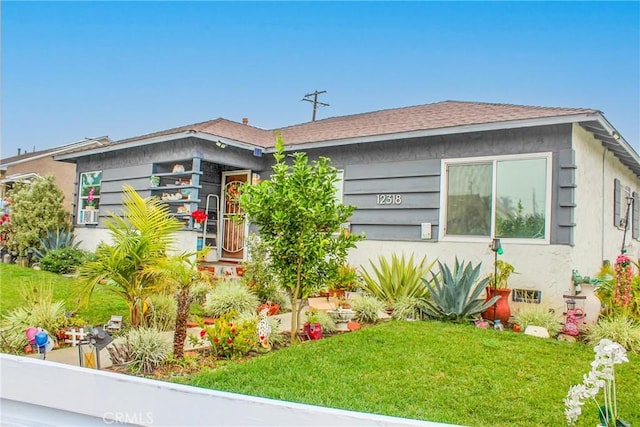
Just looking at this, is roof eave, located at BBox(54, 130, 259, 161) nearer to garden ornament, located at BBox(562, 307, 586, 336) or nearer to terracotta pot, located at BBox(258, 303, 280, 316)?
terracotta pot, located at BBox(258, 303, 280, 316)

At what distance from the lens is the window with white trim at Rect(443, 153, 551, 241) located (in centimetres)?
743

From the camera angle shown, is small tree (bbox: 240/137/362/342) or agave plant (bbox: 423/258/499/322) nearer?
small tree (bbox: 240/137/362/342)

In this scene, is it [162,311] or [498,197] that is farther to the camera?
[498,197]

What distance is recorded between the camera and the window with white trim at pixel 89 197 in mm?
12883

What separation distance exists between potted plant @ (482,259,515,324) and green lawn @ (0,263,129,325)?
5155 millimetres

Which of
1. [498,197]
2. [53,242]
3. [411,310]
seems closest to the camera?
[411,310]

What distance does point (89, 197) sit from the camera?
13.0 meters

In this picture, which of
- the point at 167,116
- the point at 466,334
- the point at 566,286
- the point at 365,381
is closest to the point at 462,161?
the point at 566,286

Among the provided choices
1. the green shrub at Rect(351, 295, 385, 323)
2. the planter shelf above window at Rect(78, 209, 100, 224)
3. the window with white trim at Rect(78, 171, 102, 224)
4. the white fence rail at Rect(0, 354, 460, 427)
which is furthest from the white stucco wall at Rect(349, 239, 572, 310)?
the window with white trim at Rect(78, 171, 102, 224)

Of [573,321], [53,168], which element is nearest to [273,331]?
[573,321]

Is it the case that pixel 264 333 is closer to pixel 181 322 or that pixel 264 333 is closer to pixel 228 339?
pixel 228 339

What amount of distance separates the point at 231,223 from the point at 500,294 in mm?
6983

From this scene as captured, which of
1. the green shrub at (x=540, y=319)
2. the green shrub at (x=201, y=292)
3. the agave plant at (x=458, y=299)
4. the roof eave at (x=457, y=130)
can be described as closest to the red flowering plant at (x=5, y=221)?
the green shrub at (x=201, y=292)

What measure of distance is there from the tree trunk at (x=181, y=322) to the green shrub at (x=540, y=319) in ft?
15.0
